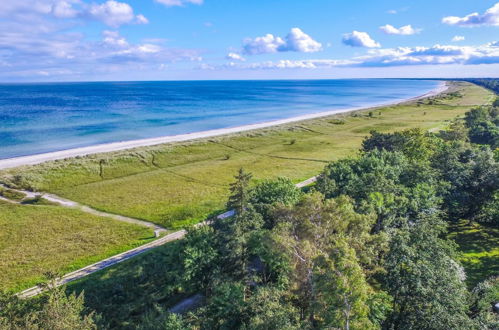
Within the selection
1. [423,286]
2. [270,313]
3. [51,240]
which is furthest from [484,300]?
[51,240]

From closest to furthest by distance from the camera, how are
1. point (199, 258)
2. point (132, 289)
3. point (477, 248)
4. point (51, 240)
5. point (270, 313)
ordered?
point (270, 313) < point (199, 258) < point (132, 289) < point (477, 248) < point (51, 240)

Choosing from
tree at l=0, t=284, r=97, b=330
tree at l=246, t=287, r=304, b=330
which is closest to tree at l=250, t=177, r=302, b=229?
tree at l=246, t=287, r=304, b=330

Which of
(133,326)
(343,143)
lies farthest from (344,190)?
(343,143)

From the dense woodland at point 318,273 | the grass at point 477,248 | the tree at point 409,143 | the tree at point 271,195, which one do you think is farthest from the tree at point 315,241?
the tree at point 409,143

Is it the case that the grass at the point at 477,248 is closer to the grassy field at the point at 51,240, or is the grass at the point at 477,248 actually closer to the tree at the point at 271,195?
the tree at the point at 271,195

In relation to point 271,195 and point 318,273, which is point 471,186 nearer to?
point 271,195

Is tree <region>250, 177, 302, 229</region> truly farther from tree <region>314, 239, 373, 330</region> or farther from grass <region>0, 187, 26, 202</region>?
grass <region>0, 187, 26, 202</region>

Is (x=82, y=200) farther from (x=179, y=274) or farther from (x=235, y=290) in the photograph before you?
(x=235, y=290)
